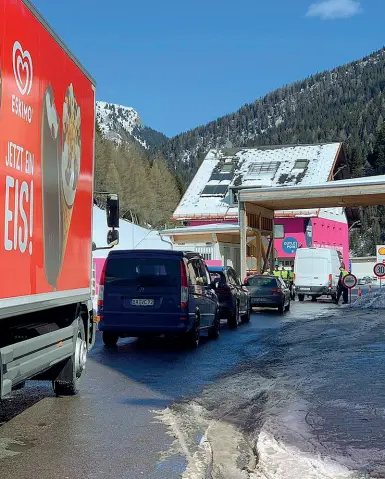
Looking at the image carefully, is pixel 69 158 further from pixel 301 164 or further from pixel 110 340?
pixel 301 164

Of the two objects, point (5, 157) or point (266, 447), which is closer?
point (5, 157)

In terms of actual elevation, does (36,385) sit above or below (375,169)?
below

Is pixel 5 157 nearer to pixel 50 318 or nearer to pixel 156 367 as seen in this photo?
pixel 50 318

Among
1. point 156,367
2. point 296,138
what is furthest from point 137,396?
point 296,138

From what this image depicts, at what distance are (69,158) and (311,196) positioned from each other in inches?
1147

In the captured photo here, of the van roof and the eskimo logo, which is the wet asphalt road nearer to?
the van roof

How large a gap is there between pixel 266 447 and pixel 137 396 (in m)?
3.08

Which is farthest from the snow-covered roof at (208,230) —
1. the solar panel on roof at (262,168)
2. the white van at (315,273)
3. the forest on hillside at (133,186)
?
the forest on hillside at (133,186)

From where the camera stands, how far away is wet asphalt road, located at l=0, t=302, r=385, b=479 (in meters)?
6.13

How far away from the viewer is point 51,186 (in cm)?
734

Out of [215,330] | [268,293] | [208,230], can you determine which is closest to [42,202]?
[215,330]

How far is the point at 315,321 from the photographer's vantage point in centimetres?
2323

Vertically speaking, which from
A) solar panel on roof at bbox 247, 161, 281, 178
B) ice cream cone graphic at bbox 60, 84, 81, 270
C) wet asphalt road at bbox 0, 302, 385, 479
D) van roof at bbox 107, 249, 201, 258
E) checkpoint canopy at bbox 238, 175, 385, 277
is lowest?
wet asphalt road at bbox 0, 302, 385, 479

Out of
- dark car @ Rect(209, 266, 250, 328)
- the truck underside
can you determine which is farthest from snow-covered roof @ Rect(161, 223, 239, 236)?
the truck underside
